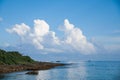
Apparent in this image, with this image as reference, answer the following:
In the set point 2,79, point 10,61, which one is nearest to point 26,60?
point 10,61

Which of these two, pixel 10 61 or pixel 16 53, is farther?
pixel 16 53

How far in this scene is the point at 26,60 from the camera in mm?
169625

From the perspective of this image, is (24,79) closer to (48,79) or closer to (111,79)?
(48,79)

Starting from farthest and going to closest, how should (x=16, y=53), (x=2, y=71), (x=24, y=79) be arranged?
(x=16, y=53) < (x=2, y=71) < (x=24, y=79)

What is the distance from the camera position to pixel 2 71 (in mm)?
102875

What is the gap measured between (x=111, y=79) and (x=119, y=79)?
223cm

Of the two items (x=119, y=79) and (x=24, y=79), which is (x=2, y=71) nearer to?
(x=24, y=79)

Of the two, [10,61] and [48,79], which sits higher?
[10,61]

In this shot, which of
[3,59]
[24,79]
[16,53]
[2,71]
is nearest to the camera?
[24,79]

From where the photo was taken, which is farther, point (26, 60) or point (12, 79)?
point (26, 60)

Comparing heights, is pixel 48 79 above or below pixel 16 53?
below

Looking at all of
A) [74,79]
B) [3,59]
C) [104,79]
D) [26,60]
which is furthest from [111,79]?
[26,60]

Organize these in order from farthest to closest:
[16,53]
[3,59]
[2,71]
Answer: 1. [16,53]
2. [3,59]
3. [2,71]

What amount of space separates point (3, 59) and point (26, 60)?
36.8 m
